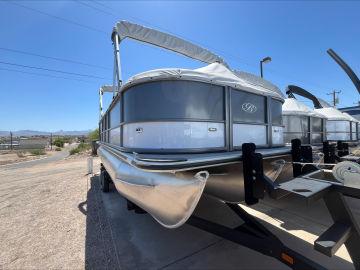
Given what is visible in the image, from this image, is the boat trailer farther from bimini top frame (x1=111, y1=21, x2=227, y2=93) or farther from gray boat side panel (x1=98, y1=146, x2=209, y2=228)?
bimini top frame (x1=111, y1=21, x2=227, y2=93)

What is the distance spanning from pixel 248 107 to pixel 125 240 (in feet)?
9.06

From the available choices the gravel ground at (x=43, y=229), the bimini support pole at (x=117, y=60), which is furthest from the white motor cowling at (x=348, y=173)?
the bimini support pole at (x=117, y=60)

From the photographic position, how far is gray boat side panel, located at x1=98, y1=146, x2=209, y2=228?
2.05 meters

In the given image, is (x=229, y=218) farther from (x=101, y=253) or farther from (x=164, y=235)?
(x=101, y=253)

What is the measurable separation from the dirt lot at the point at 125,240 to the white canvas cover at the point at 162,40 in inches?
154

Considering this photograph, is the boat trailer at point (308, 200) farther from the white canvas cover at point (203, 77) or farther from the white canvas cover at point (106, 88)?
the white canvas cover at point (106, 88)

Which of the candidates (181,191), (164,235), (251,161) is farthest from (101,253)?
(251,161)

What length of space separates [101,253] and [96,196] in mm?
3389

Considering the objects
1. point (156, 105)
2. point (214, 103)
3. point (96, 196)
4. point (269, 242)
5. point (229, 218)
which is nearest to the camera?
point (269, 242)

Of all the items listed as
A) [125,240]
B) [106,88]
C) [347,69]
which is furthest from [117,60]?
[106,88]

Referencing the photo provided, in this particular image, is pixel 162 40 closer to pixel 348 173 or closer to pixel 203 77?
pixel 203 77

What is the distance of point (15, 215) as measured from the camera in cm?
503

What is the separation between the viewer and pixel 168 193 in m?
2.18

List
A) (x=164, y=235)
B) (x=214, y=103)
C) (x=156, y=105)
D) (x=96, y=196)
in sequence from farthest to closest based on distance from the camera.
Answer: (x=96, y=196), (x=164, y=235), (x=214, y=103), (x=156, y=105)
